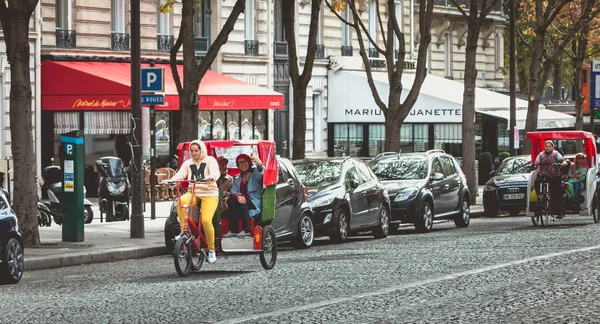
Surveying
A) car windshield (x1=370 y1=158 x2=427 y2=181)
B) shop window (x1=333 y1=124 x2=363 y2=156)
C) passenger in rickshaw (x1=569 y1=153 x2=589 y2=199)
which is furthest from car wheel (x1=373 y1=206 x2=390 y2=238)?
shop window (x1=333 y1=124 x2=363 y2=156)

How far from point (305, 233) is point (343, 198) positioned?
1.73 m

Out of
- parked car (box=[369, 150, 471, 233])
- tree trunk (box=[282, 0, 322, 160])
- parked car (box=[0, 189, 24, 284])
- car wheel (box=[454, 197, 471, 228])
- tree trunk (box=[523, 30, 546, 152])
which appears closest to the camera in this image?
parked car (box=[0, 189, 24, 284])

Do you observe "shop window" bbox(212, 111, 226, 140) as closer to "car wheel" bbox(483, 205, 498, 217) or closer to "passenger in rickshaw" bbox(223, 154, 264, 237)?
"car wheel" bbox(483, 205, 498, 217)

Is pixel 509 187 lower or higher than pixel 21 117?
lower

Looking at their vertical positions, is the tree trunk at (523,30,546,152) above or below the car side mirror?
above

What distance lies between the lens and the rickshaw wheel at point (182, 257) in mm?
15932

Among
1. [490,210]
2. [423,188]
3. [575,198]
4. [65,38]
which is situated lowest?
[490,210]

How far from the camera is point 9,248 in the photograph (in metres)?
15.8

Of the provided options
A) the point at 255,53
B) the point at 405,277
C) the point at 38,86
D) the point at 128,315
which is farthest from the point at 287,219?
the point at 255,53

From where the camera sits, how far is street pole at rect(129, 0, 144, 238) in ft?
74.1

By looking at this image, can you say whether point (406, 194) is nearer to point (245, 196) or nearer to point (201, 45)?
point (245, 196)

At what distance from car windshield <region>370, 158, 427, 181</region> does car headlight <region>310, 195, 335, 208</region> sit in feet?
14.6

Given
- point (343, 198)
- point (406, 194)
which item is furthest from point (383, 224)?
point (343, 198)

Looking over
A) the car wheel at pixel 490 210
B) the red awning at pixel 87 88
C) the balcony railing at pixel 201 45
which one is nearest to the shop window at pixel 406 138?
the balcony railing at pixel 201 45
